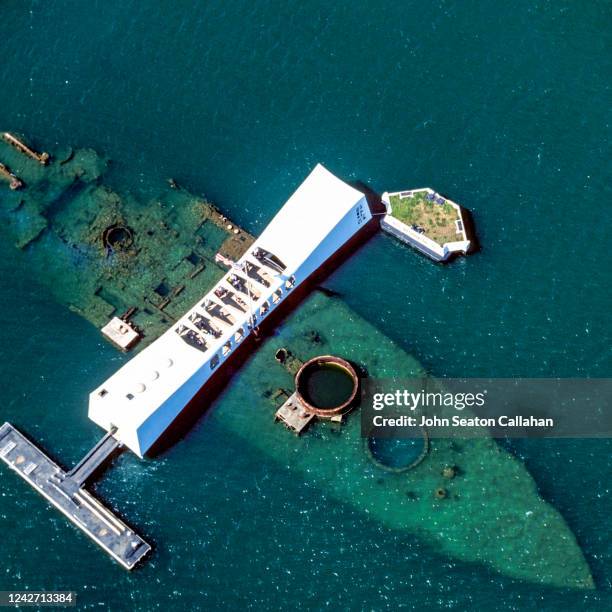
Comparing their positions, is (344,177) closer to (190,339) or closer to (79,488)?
(190,339)

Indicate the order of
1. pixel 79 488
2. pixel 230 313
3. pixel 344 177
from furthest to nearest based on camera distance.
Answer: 1. pixel 344 177
2. pixel 230 313
3. pixel 79 488

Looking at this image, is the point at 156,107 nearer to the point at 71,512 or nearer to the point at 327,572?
the point at 71,512

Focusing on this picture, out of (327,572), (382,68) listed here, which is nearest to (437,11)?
(382,68)

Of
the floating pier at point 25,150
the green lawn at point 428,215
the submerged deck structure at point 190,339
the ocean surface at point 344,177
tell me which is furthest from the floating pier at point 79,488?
the green lawn at point 428,215

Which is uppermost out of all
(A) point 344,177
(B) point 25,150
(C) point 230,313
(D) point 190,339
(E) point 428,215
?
(B) point 25,150

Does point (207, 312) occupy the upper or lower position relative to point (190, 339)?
upper

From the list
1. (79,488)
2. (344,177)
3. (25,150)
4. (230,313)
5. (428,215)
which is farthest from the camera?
(25,150)

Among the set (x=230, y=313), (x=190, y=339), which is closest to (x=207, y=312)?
(x=230, y=313)
